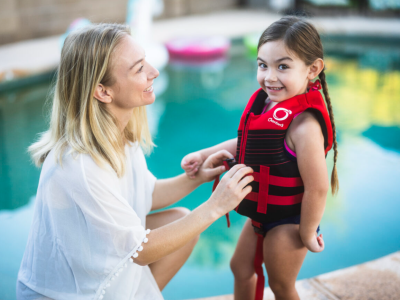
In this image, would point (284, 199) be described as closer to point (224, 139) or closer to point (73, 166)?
point (73, 166)

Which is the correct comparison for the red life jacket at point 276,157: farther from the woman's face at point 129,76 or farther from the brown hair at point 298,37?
the woman's face at point 129,76

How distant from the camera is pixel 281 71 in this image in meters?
1.58

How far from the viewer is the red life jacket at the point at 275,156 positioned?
1.59 m

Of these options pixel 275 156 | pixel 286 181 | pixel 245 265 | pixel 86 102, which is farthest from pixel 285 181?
pixel 86 102

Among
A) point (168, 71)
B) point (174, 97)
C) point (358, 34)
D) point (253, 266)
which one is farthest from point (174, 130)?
point (358, 34)

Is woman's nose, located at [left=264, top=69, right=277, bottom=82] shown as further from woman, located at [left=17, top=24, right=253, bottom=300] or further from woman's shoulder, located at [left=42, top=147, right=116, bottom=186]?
woman's shoulder, located at [left=42, top=147, right=116, bottom=186]

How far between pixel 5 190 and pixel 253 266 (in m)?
3.04

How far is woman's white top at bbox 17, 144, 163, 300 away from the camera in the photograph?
150 centimetres

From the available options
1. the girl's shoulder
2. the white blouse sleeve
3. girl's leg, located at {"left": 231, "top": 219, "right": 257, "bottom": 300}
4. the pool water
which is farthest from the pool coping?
the girl's shoulder

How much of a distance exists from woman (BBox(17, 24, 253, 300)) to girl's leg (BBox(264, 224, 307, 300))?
27 centimetres

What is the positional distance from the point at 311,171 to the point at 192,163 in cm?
65

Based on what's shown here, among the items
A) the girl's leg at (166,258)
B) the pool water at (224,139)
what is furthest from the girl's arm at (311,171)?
the pool water at (224,139)

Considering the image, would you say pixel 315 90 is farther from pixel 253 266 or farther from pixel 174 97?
pixel 174 97

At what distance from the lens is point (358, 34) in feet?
33.3
